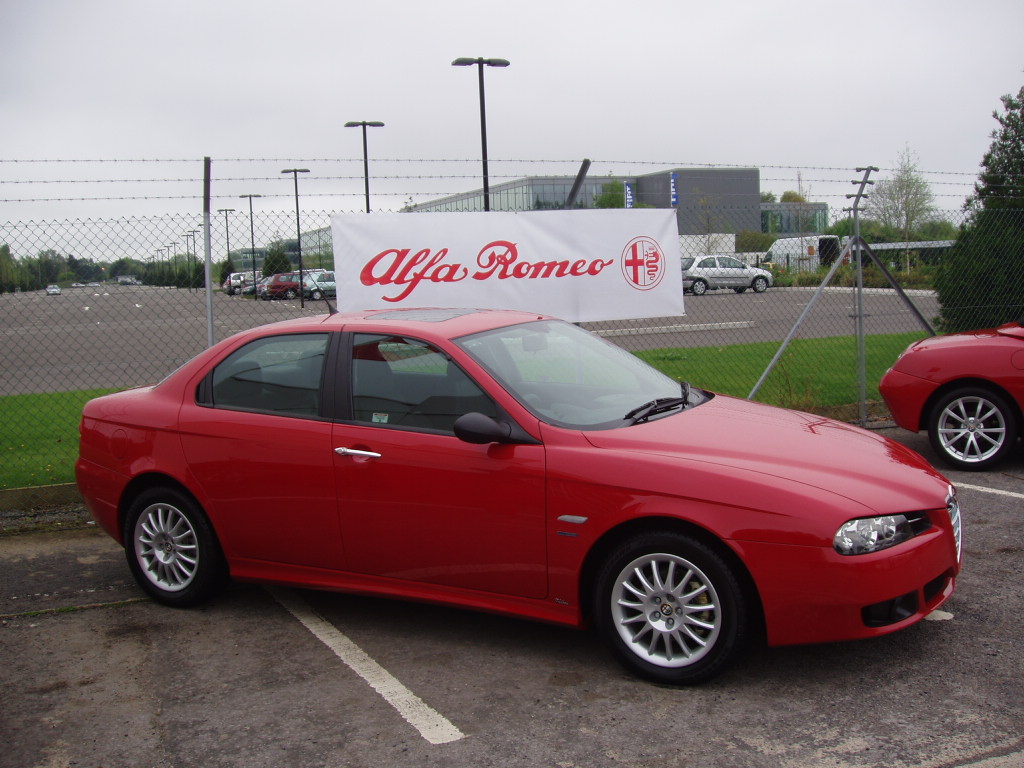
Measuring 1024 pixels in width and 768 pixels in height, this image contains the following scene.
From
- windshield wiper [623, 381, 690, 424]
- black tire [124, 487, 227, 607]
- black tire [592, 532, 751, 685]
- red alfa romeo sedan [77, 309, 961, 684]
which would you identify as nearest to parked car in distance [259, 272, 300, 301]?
red alfa romeo sedan [77, 309, 961, 684]

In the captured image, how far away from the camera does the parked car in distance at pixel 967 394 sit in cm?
750

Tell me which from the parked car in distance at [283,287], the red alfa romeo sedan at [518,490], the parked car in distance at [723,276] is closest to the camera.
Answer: the red alfa romeo sedan at [518,490]

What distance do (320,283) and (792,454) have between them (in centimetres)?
491

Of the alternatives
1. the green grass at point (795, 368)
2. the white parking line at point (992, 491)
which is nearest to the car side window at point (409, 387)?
the white parking line at point (992, 491)

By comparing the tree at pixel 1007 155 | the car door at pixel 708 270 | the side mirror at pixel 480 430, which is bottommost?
the side mirror at pixel 480 430

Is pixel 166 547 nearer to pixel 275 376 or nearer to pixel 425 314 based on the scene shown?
pixel 275 376

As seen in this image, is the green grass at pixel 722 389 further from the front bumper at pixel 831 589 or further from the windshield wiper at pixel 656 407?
the front bumper at pixel 831 589

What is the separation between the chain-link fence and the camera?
25.1 ft

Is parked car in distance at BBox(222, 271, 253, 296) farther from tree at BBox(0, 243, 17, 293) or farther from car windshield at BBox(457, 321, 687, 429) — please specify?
car windshield at BBox(457, 321, 687, 429)

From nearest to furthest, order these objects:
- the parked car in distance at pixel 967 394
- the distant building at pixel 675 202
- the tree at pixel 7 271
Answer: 1. the tree at pixel 7 271
2. the parked car in distance at pixel 967 394
3. the distant building at pixel 675 202

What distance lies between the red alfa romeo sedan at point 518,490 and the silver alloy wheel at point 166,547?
1 centimetres

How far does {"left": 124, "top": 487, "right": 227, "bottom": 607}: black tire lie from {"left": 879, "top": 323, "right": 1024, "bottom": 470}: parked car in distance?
5456 mm

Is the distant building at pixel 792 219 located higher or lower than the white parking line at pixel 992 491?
higher

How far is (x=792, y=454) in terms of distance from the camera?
14.0ft
